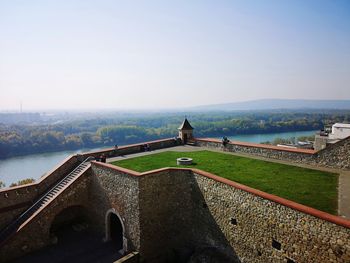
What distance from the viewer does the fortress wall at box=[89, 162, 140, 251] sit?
12172mm

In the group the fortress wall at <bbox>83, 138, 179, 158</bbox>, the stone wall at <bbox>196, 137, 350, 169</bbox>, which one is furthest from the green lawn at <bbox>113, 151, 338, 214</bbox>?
the fortress wall at <bbox>83, 138, 179, 158</bbox>

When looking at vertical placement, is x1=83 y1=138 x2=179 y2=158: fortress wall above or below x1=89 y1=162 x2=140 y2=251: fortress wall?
above

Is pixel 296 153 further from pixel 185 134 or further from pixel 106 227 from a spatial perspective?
pixel 106 227

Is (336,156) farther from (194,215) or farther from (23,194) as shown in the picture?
(23,194)

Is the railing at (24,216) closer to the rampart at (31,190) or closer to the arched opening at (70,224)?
the rampart at (31,190)

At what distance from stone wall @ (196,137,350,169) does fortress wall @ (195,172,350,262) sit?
186 inches

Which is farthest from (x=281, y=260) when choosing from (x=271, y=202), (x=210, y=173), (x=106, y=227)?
(x=106, y=227)

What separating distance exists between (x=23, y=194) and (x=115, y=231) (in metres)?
5.17

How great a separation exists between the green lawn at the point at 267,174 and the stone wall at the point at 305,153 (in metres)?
0.88

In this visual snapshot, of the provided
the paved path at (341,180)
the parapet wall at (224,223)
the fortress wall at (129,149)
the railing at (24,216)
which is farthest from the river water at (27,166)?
the parapet wall at (224,223)

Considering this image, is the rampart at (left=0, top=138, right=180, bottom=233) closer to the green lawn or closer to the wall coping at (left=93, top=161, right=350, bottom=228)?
the green lawn

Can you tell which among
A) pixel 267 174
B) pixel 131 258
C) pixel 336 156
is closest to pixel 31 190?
pixel 131 258

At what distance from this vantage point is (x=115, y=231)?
1455 centimetres

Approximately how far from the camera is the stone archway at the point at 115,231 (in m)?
13.1
